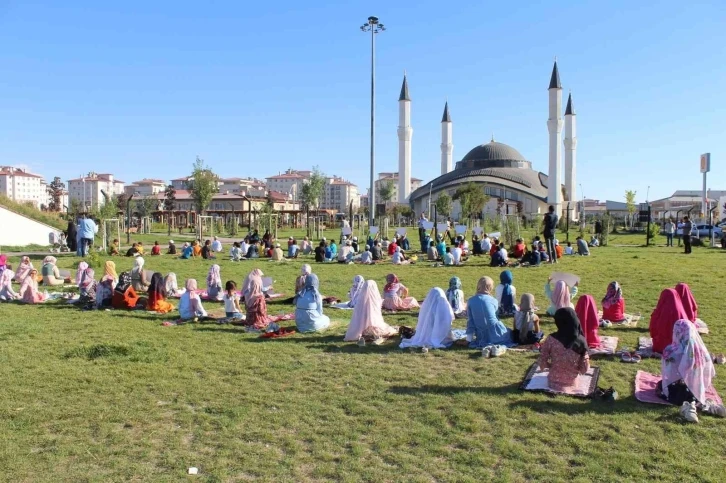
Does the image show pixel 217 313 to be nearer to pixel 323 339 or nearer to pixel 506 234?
pixel 323 339

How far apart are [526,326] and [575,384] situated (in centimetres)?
185

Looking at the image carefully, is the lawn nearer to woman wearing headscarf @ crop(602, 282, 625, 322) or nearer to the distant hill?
woman wearing headscarf @ crop(602, 282, 625, 322)

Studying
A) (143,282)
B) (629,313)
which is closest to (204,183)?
(143,282)

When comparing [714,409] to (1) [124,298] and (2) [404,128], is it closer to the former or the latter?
(1) [124,298]

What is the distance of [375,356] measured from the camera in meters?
7.36

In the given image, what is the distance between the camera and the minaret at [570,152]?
237 ft

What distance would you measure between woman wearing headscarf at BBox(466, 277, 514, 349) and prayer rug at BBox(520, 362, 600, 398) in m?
1.18

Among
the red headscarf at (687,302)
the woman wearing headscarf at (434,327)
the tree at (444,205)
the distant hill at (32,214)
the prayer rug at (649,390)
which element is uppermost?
the tree at (444,205)

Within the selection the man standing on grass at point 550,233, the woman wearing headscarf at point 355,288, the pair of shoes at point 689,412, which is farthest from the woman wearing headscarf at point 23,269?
the man standing on grass at point 550,233

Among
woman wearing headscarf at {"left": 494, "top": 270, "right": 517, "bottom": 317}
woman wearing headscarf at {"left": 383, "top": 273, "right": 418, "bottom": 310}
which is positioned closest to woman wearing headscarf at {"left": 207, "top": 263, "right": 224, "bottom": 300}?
woman wearing headscarf at {"left": 383, "top": 273, "right": 418, "bottom": 310}

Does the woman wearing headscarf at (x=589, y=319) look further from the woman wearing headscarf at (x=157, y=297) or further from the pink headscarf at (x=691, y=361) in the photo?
the woman wearing headscarf at (x=157, y=297)

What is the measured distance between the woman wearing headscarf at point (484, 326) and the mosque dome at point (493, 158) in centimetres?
7979

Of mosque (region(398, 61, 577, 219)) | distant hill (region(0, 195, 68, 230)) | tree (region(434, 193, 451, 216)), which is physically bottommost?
distant hill (region(0, 195, 68, 230))

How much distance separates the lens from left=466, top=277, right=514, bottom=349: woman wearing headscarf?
766cm
